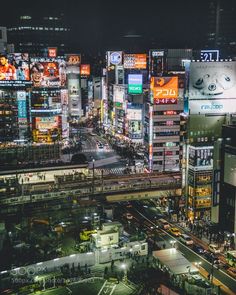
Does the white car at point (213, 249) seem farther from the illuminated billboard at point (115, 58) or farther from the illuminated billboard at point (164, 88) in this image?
the illuminated billboard at point (115, 58)

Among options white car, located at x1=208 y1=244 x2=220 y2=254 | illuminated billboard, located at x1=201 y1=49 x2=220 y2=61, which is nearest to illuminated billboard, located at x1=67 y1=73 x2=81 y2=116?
illuminated billboard, located at x1=201 y1=49 x2=220 y2=61

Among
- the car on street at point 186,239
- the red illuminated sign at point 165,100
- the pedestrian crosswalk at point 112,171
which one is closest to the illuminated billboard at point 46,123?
the pedestrian crosswalk at point 112,171

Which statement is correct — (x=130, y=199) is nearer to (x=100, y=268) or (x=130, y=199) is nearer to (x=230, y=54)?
(x=100, y=268)

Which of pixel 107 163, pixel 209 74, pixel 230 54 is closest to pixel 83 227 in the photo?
pixel 209 74

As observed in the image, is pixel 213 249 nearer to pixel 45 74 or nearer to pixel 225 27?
pixel 45 74

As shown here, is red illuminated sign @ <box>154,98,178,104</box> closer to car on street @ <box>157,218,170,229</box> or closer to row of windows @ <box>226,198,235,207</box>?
car on street @ <box>157,218,170,229</box>

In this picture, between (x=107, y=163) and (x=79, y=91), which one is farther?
(x=79, y=91)
